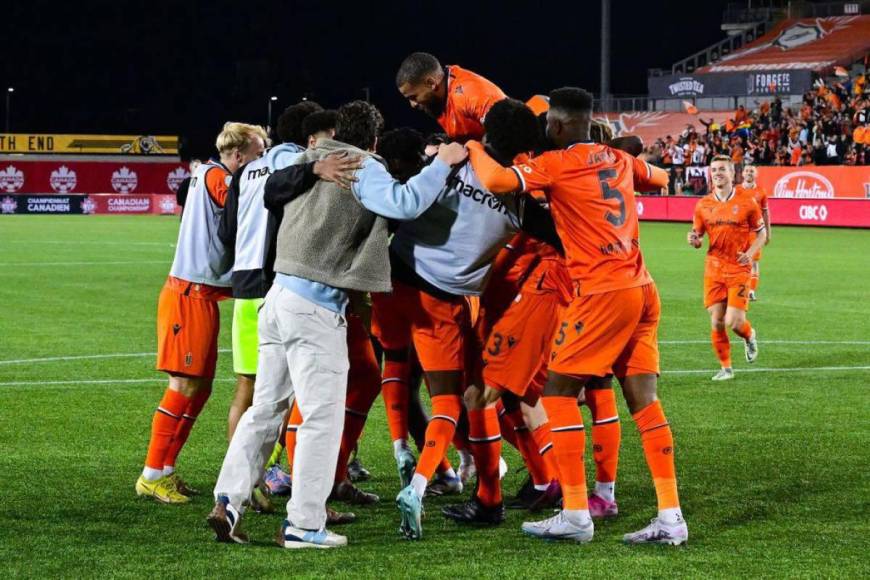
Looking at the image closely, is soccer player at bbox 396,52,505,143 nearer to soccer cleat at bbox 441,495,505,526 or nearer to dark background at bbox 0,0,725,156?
soccer cleat at bbox 441,495,505,526

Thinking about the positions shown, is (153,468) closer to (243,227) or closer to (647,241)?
(243,227)

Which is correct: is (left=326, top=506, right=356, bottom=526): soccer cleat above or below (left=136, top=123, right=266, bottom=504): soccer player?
below

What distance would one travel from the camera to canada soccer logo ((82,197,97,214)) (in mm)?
52500


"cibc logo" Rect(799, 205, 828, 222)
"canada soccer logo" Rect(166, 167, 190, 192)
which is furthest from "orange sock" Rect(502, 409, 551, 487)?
"canada soccer logo" Rect(166, 167, 190, 192)

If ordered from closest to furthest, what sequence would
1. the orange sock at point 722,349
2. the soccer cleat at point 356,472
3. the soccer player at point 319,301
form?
the soccer player at point 319,301, the soccer cleat at point 356,472, the orange sock at point 722,349

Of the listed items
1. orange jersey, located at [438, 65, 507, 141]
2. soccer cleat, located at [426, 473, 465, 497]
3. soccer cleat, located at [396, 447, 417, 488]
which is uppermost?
orange jersey, located at [438, 65, 507, 141]

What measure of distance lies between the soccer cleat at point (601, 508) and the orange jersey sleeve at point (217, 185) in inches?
104

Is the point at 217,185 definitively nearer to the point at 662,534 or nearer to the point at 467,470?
the point at 467,470

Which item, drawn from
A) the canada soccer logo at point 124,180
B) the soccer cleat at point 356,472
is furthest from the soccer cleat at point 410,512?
the canada soccer logo at point 124,180

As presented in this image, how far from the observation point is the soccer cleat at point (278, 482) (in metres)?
7.45

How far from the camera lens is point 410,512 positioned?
6156mm

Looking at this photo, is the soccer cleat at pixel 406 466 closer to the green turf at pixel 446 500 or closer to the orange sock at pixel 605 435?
the green turf at pixel 446 500

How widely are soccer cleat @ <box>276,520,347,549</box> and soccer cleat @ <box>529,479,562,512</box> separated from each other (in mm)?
1471

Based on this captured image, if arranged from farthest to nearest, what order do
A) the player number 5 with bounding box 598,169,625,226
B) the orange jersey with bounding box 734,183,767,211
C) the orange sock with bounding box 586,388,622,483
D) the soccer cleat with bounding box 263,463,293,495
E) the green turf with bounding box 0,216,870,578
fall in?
the orange jersey with bounding box 734,183,767,211 → the soccer cleat with bounding box 263,463,293,495 → the orange sock with bounding box 586,388,622,483 → the player number 5 with bounding box 598,169,625,226 → the green turf with bounding box 0,216,870,578
